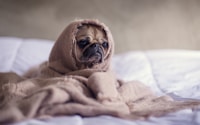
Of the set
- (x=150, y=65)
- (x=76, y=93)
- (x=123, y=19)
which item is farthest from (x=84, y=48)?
(x=123, y=19)

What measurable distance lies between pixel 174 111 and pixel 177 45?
1.24 metres

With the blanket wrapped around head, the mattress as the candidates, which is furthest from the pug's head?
the mattress

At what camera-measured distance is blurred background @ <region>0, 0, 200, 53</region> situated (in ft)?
5.80

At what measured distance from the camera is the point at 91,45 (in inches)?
40.9

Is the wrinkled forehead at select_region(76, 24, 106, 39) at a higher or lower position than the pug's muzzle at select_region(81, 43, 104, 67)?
higher

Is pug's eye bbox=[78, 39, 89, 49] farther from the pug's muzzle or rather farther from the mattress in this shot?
the mattress

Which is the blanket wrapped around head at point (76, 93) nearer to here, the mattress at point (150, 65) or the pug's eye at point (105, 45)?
the pug's eye at point (105, 45)

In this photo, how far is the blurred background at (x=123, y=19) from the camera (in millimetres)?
1768

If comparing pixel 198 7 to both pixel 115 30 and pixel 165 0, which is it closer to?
pixel 165 0

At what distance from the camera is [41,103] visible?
69 cm

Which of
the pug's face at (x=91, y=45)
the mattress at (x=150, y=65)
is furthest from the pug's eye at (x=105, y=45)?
the mattress at (x=150, y=65)

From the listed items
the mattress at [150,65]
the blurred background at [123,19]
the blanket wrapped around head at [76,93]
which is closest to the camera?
the blanket wrapped around head at [76,93]

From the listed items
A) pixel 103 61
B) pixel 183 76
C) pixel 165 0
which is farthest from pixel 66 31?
pixel 165 0

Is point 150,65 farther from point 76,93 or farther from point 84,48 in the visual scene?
point 76,93
